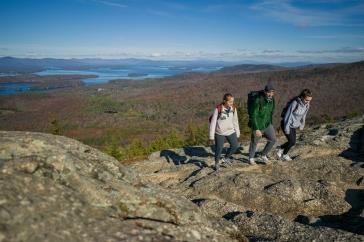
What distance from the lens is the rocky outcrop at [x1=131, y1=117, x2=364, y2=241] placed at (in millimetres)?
7039

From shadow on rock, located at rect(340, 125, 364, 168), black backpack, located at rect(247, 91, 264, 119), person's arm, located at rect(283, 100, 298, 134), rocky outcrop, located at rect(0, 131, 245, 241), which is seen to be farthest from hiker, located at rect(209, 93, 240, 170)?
rocky outcrop, located at rect(0, 131, 245, 241)

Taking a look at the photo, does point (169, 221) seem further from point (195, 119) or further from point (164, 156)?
point (195, 119)

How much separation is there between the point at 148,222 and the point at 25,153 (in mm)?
2286

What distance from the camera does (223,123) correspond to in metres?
11.9

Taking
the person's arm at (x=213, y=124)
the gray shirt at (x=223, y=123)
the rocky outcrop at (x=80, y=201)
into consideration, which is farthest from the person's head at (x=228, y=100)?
the rocky outcrop at (x=80, y=201)

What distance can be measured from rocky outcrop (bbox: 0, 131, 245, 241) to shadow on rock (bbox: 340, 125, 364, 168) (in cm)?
968

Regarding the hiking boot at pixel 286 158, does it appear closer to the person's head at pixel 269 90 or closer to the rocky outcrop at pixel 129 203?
the rocky outcrop at pixel 129 203

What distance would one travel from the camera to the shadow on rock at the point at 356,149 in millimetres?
13133

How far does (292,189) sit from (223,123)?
3338 millimetres

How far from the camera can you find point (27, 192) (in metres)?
4.29

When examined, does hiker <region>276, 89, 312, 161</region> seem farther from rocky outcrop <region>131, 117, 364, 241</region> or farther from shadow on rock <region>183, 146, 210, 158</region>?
shadow on rock <region>183, 146, 210, 158</region>

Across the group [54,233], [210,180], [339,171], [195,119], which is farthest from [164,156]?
[195,119]

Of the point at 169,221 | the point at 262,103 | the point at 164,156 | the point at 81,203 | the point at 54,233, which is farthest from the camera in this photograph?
the point at 164,156

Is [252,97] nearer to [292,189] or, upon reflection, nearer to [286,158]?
[286,158]
